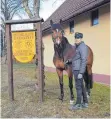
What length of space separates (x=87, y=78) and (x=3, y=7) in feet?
105

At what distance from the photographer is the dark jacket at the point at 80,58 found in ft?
23.5

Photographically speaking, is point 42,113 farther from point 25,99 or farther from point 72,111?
point 25,99

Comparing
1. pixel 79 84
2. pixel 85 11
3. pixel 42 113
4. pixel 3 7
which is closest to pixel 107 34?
pixel 85 11

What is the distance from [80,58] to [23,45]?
263 cm

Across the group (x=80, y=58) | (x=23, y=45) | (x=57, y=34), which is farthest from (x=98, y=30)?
(x=80, y=58)

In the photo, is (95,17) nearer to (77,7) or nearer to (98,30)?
(98,30)

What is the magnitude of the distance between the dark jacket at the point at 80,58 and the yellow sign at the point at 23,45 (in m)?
2.29

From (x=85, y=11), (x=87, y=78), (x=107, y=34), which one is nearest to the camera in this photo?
(x=87, y=78)

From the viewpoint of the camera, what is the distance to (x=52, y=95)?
946 centimetres

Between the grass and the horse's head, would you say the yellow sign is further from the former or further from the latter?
the horse's head

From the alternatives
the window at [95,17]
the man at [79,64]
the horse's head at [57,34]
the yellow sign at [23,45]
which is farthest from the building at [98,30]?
the man at [79,64]

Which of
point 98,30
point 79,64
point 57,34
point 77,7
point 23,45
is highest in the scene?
point 77,7

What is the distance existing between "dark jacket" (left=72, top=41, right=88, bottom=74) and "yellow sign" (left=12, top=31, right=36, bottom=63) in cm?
229

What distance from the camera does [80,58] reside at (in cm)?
728
